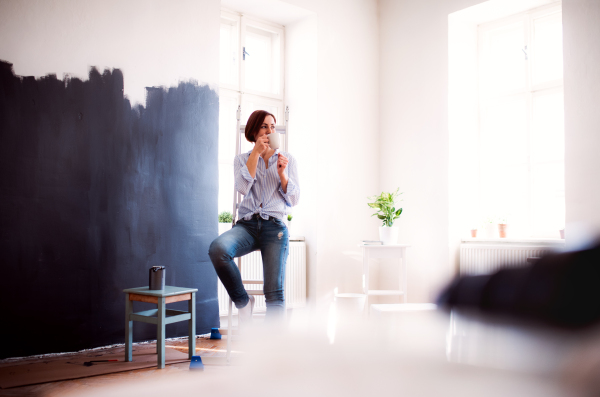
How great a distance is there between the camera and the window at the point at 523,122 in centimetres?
369

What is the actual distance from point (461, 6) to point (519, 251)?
83.6 inches

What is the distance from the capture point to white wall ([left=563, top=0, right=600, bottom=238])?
303 cm

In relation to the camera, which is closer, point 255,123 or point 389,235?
point 255,123

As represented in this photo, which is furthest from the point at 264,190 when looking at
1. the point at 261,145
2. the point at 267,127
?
the point at 267,127

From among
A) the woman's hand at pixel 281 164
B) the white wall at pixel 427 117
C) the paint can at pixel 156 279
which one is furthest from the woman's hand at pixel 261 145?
the white wall at pixel 427 117

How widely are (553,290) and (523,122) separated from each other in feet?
12.8

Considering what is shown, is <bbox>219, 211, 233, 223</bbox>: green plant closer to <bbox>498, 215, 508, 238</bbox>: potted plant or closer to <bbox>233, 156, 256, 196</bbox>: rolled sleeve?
<bbox>233, 156, 256, 196</bbox>: rolled sleeve

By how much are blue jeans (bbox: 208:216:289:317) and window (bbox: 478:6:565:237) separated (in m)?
2.43

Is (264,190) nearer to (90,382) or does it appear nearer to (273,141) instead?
(273,141)

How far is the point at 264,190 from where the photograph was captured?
2504mm

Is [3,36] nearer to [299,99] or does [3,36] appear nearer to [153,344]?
[153,344]

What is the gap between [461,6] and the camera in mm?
3863

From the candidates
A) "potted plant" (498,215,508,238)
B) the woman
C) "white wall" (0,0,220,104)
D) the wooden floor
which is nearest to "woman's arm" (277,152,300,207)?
the woman

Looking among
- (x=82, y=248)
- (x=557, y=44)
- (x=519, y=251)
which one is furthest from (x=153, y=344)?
(x=557, y=44)
